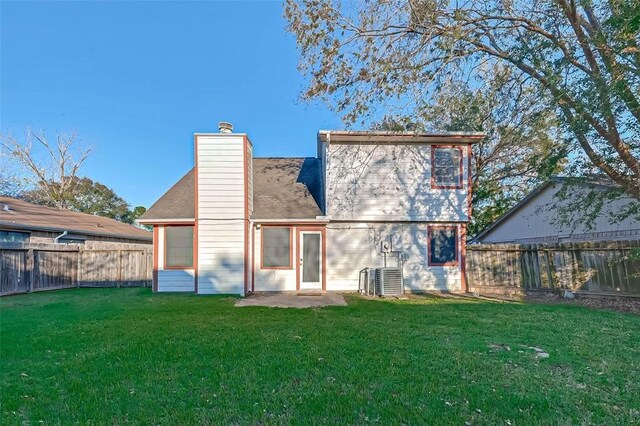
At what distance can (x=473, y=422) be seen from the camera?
105 inches

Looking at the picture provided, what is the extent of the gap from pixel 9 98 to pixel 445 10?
16.8m

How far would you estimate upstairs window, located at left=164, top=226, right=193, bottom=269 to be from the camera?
1037cm

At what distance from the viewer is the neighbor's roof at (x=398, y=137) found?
407 inches

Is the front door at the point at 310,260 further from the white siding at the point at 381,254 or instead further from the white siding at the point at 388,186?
the white siding at the point at 388,186

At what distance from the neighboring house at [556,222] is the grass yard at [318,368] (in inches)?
161

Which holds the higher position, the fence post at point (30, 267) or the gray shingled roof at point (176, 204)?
the gray shingled roof at point (176, 204)

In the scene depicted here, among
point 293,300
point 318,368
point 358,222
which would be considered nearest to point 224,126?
point 358,222

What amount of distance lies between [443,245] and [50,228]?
1494cm

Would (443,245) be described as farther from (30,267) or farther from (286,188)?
(30,267)

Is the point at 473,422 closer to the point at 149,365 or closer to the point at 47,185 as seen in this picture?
Result: the point at 149,365

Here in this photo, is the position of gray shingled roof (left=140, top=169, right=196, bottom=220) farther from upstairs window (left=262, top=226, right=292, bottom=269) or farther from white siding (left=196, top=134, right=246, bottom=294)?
upstairs window (left=262, top=226, right=292, bottom=269)

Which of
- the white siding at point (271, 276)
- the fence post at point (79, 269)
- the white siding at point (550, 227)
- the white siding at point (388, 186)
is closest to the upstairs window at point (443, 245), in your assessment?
the white siding at point (388, 186)

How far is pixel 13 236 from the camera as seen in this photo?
12.8 m

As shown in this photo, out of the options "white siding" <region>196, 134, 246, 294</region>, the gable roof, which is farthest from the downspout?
the gable roof
